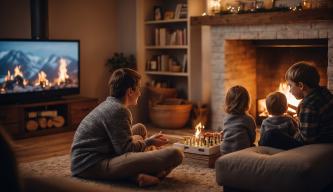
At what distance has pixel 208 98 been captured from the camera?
6.05 metres

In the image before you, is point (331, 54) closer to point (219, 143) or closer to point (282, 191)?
point (219, 143)

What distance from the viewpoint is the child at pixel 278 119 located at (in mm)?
3328

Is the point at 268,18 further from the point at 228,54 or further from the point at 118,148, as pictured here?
the point at 118,148

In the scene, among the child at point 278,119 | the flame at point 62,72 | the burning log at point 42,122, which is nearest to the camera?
the child at point 278,119

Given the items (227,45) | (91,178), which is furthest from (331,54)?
(91,178)

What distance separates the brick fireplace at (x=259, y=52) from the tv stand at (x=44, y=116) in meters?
1.58

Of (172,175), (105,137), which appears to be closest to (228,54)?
(172,175)

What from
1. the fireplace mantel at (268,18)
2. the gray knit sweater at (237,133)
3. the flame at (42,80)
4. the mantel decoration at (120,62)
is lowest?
the gray knit sweater at (237,133)

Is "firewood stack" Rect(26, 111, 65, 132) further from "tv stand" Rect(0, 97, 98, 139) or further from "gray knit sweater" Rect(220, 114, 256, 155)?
"gray knit sweater" Rect(220, 114, 256, 155)

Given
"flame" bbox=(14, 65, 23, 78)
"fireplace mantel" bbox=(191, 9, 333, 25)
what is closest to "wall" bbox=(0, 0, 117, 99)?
"flame" bbox=(14, 65, 23, 78)

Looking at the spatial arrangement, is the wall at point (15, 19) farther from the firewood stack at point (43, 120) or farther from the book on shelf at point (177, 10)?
the book on shelf at point (177, 10)

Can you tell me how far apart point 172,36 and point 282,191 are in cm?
380

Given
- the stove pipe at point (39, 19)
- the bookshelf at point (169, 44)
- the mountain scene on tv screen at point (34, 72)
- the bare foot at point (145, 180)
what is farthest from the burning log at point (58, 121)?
the bare foot at point (145, 180)

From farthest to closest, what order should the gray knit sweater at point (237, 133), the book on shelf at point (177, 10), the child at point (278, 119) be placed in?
the book on shelf at point (177, 10), the gray knit sweater at point (237, 133), the child at point (278, 119)
